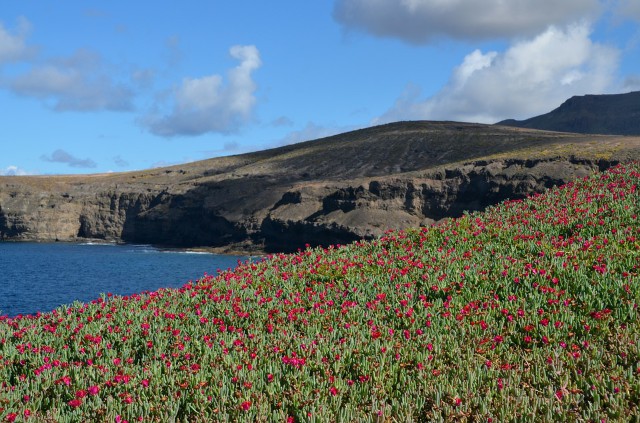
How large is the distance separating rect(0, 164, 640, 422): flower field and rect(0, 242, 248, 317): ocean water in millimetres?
34046

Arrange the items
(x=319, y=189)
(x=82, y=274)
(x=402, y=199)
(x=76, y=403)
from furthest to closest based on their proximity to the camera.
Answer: (x=319, y=189) → (x=402, y=199) → (x=82, y=274) → (x=76, y=403)

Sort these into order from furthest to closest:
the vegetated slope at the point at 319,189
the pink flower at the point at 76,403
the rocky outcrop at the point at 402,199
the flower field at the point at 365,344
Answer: the vegetated slope at the point at 319,189
the rocky outcrop at the point at 402,199
the pink flower at the point at 76,403
the flower field at the point at 365,344

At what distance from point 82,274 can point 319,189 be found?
47272mm

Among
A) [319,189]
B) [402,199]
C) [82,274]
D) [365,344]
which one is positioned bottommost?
[82,274]

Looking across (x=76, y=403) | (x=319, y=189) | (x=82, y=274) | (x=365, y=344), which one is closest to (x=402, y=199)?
(x=319, y=189)

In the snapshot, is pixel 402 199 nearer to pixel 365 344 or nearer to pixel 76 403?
pixel 365 344

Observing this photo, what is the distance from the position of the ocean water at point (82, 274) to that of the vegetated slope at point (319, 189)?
17280mm

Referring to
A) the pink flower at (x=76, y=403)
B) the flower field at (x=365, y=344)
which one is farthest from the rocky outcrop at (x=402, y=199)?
the pink flower at (x=76, y=403)

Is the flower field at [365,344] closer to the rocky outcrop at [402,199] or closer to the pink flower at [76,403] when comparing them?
the pink flower at [76,403]

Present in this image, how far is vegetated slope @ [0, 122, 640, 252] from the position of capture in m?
89.9

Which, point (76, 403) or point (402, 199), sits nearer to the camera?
point (76, 403)

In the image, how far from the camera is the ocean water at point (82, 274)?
50.8 m

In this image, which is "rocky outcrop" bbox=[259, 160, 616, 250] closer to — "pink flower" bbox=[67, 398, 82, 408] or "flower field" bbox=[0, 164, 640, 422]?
"flower field" bbox=[0, 164, 640, 422]

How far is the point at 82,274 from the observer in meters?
68.5
